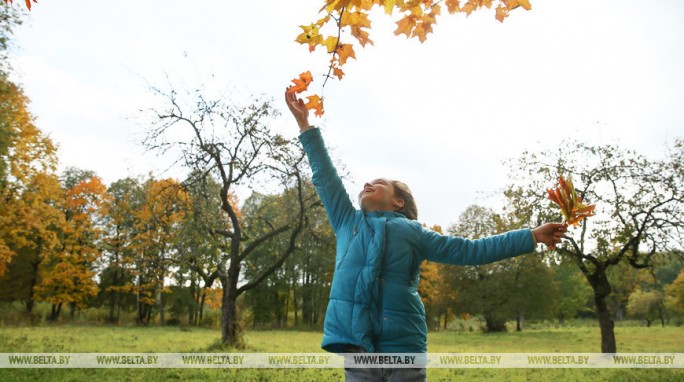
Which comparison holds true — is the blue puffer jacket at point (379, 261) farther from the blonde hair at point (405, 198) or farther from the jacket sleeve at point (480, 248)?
the blonde hair at point (405, 198)

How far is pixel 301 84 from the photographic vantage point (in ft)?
9.82

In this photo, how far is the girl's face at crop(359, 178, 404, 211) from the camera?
10.0 ft

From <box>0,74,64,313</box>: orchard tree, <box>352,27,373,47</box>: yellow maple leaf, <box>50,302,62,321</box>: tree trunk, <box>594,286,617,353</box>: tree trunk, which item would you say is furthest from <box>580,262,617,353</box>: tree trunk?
<box>50,302,62,321</box>: tree trunk

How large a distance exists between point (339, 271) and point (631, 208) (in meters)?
14.0

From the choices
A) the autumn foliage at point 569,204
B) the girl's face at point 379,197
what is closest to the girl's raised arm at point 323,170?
the girl's face at point 379,197

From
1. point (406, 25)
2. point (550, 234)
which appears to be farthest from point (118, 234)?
point (550, 234)

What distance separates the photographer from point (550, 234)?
2.80m

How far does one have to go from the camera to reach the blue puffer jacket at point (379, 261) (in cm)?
255

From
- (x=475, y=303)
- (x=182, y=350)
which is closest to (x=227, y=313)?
(x=182, y=350)

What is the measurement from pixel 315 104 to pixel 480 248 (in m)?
1.44

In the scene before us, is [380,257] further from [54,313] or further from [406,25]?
[54,313]

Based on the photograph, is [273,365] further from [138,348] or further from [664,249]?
[664,249]

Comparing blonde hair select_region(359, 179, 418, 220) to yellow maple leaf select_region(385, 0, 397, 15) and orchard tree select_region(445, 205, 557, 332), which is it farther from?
orchard tree select_region(445, 205, 557, 332)

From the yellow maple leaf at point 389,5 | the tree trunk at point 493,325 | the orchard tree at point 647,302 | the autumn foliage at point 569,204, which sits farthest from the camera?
the orchard tree at point 647,302
